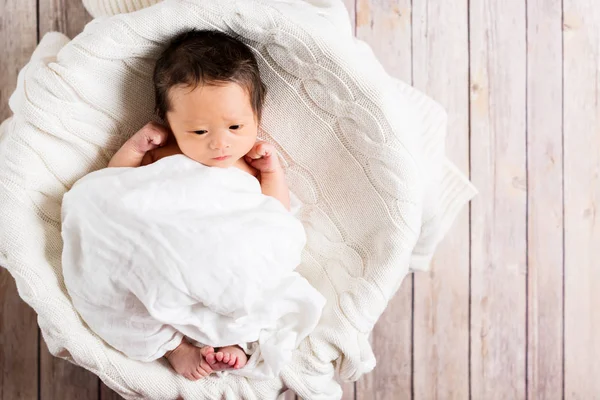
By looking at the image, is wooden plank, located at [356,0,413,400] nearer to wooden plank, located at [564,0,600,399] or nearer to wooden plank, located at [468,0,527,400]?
wooden plank, located at [468,0,527,400]

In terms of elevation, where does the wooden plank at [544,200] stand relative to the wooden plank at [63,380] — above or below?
above

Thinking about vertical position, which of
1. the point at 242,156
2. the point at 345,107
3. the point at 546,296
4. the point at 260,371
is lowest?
the point at 546,296

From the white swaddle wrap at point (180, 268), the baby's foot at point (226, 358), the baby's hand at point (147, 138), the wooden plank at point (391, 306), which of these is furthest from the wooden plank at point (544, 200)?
the baby's hand at point (147, 138)

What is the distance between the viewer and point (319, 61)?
106 cm

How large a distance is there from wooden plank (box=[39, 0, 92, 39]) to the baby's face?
1.44 feet

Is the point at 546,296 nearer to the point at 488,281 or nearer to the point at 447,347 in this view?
the point at 488,281

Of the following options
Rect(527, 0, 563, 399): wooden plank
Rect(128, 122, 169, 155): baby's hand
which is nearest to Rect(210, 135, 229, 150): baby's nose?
Rect(128, 122, 169, 155): baby's hand

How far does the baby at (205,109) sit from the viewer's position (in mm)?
1013

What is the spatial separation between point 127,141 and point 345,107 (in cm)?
42

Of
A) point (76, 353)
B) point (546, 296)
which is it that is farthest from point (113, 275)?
point (546, 296)

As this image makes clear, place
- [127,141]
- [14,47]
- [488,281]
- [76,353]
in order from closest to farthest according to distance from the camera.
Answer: [76,353], [127,141], [14,47], [488,281]

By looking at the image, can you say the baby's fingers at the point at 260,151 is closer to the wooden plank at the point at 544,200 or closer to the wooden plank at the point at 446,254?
the wooden plank at the point at 446,254

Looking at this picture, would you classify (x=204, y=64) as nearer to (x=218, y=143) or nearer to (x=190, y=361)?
(x=218, y=143)

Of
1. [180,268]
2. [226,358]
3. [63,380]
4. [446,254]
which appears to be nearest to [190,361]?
[226,358]
